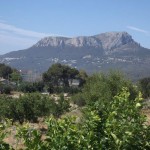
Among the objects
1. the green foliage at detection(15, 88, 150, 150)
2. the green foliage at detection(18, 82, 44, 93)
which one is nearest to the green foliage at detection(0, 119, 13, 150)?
the green foliage at detection(15, 88, 150, 150)

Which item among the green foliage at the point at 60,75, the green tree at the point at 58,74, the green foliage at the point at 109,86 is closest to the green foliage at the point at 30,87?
the green foliage at the point at 60,75

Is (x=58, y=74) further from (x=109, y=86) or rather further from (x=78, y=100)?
(x=109, y=86)

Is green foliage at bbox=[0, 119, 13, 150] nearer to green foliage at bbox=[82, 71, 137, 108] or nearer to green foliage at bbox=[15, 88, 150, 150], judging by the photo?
green foliage at bbox=[15, 88, 150, 150]

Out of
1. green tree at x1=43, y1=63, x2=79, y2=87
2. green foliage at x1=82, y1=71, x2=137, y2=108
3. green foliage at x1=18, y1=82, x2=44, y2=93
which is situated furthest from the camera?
green tree at x1=43, y1=63, x2=79, y2=87

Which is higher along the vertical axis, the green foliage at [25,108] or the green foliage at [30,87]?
the green foliage at [25,108]

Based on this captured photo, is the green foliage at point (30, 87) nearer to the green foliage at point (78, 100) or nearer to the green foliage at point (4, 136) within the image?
the green foliage at point (78, 100)

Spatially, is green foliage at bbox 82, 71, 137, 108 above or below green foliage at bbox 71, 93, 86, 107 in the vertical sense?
above

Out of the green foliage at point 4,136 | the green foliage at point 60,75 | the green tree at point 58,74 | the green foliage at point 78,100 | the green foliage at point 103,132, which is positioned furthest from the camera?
the green tree at point 58,74

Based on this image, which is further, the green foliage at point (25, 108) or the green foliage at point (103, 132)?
the green foliage at point (25, 108)

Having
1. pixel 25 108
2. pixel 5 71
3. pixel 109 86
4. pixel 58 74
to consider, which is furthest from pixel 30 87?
pixel 109 86

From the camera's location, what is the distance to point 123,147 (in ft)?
16.5

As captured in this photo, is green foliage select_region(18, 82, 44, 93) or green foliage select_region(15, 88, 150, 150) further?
green foliage select_region(18, 82, 44, 93)

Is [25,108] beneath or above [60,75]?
above

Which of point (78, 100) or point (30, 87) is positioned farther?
point (30, 87)
